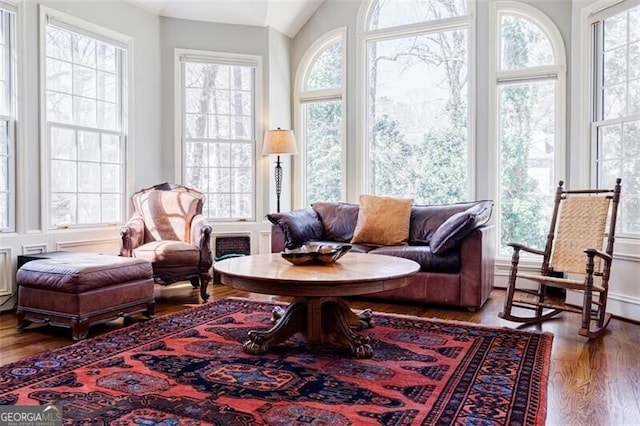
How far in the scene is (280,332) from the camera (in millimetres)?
2896

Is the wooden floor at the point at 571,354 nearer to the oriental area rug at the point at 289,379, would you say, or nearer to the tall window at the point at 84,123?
the oriental area rug at the point at 289,379

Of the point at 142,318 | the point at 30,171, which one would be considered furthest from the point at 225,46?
the point at 142,318

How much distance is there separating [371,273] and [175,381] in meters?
1.16

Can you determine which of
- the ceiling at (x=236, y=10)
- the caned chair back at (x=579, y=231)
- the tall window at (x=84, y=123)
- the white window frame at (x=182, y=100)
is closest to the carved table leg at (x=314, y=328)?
the caned chair back at (x=579, y=231)

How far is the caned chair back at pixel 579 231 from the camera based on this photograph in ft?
11.9

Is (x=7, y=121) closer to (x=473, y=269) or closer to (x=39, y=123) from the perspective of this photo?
(x=39, y=123)

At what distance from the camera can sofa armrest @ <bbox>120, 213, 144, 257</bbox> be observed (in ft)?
14.3

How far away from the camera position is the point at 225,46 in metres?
5.59

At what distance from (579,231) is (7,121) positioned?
4.63 meters

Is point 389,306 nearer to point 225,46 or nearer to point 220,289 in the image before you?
point 220,289

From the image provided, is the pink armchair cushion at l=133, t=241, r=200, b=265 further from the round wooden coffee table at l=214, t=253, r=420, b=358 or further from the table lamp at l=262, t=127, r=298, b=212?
the table lamp at l=262, t=127, r=298, b=212

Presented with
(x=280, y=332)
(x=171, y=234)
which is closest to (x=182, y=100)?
(x=171, y=234)

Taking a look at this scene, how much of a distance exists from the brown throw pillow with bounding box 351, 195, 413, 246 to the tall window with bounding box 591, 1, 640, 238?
1.68 meters

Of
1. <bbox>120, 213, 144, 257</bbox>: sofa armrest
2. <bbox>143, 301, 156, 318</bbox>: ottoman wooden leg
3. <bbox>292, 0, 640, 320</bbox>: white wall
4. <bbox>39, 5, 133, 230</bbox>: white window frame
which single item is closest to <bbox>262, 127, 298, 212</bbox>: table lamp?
<bbox>292, 0, 640, 320</bbox>: white wall
